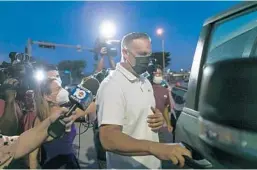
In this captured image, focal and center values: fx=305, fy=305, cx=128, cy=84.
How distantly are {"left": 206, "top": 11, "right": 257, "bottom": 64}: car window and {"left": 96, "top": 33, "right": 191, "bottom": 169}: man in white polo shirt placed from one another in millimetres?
613

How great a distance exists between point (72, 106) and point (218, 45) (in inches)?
40.4

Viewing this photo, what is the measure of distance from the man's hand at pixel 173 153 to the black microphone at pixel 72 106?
77 cm

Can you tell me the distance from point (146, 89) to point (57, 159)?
1405 mm

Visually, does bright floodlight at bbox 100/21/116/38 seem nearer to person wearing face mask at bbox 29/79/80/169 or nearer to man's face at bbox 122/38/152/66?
person wearing face mask at bbox 29/79/80/169

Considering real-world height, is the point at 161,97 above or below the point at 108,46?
below

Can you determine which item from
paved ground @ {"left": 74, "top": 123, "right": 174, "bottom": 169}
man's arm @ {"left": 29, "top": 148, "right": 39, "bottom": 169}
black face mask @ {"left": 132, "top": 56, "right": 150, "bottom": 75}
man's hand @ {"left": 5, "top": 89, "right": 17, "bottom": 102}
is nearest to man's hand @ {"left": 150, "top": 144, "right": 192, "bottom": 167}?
black face mask @ {"left": 132, "top": 56, "right": 150, "bottom": 75}

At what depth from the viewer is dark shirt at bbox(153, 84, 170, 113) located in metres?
5.47

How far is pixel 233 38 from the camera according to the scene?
1.64 metres

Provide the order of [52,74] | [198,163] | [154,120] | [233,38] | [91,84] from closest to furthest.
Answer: [198,163] → [233,38] → [154,120] → [52,74] → [91,84]

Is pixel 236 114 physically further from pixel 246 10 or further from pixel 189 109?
pixel 189 109

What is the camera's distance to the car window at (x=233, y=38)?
156 cm

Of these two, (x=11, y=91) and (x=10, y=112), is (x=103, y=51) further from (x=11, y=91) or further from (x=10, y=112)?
(x=10, y=112)

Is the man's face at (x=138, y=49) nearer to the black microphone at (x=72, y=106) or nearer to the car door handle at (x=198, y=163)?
the black microphone at (x=72, y=106)

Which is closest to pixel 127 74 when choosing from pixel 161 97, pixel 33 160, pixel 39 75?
pixel 33 160
